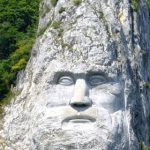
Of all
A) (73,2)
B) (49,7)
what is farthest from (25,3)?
(73,2)

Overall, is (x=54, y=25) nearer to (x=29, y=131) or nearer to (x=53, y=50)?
(x=53, y=50)

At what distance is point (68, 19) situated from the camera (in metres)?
14.5

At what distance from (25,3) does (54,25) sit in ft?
23.1

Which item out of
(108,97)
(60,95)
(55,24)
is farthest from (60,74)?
(55,24)

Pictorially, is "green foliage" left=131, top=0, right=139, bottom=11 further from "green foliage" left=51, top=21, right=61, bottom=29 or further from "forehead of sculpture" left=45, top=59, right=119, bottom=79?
"forehead of sculpture" left=45, top=59, right=119, bottom=79

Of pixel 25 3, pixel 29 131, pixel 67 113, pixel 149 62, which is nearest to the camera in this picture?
pixel 67 113

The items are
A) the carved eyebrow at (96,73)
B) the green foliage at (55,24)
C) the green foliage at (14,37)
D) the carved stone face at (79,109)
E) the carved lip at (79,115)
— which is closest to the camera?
the carved stone face at (79,109)

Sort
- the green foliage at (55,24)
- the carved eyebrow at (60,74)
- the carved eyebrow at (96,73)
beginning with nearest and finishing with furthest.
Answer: the carved eyebrow at (96,73), the carved eyebrow at (60,74), the green foliage at (55,24)

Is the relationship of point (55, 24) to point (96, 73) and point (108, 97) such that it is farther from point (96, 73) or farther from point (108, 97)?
point (108, 97)

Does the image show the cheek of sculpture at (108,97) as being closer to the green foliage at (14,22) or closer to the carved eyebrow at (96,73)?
the carved eyebrow at (96,73)

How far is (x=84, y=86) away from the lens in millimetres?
13281

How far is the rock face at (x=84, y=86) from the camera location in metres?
13.3

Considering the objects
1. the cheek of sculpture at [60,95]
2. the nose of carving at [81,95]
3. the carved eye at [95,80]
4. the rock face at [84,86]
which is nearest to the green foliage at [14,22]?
the rock face at [84,86]

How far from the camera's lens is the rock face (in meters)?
13.3
